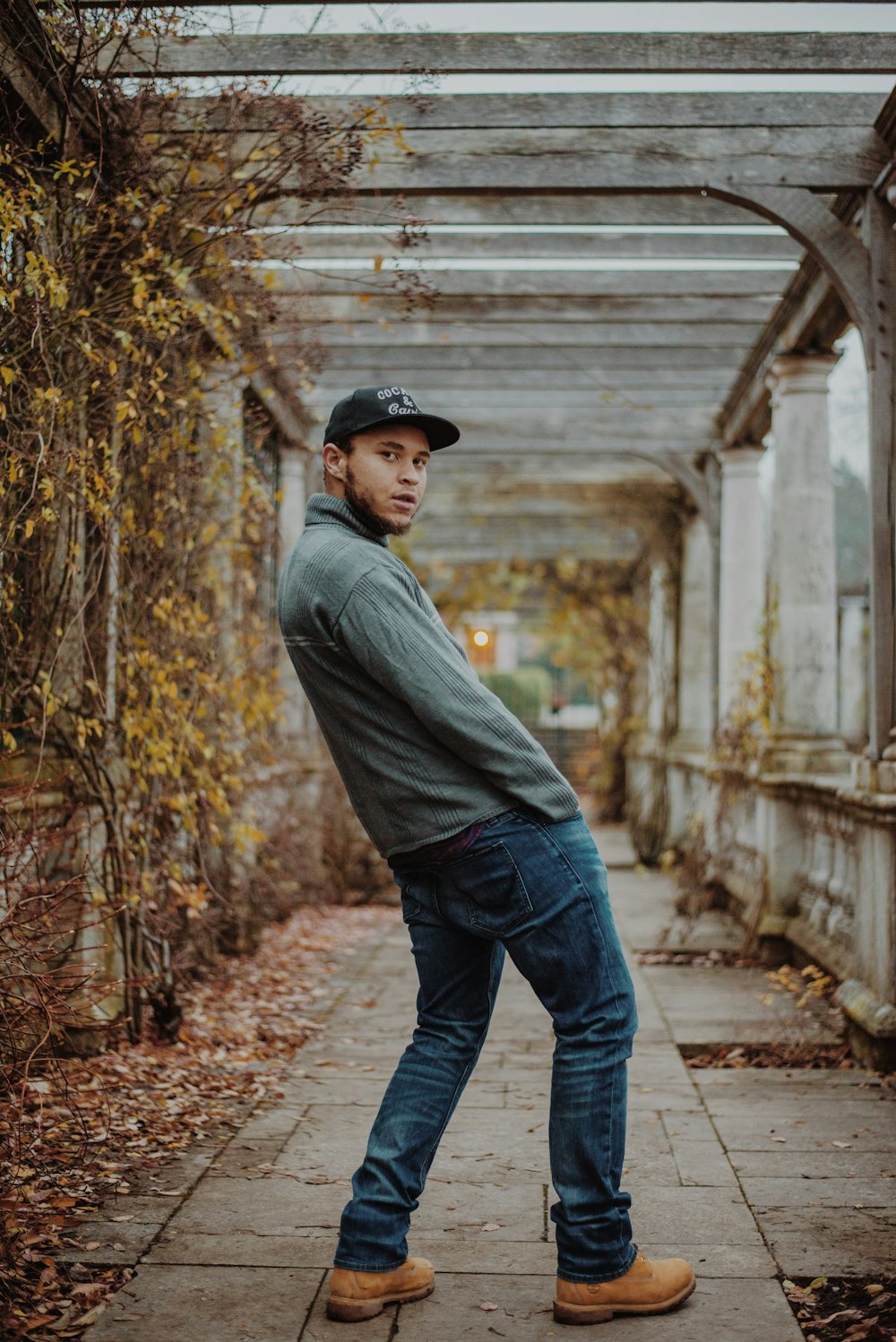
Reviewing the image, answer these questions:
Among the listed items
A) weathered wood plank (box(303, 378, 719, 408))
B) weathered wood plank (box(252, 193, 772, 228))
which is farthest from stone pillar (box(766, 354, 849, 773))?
weathered wood plank (box(303, 378, 719, 408))

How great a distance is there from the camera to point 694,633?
1256 cm

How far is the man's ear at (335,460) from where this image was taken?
109 inches

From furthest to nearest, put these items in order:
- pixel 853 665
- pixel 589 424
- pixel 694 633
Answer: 1. pixel 853 665
2. pixel 694 633
3. pixel 589 424

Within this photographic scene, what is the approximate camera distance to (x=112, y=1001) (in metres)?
5.07

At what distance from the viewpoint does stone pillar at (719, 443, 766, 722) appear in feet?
33.6

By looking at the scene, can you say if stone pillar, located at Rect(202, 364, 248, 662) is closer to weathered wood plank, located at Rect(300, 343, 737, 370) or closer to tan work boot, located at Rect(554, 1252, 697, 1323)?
weathered wood plank, located at Rect(300, 343, 737, 370)

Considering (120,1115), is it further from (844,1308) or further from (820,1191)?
(844,1308)

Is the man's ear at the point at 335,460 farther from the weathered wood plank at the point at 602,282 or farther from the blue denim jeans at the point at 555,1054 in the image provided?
the weathered wood plank at the point at 602,282

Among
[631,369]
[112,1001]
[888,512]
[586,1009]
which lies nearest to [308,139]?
[888,512]

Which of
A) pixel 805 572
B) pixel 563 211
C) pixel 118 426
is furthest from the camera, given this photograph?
pixel 805 572

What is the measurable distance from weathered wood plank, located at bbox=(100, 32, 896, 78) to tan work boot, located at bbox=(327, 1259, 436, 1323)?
4115 millimetres

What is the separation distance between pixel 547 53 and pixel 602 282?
9.30ft

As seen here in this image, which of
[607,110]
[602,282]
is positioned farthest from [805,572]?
[607,110]

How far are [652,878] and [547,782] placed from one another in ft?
30.6
